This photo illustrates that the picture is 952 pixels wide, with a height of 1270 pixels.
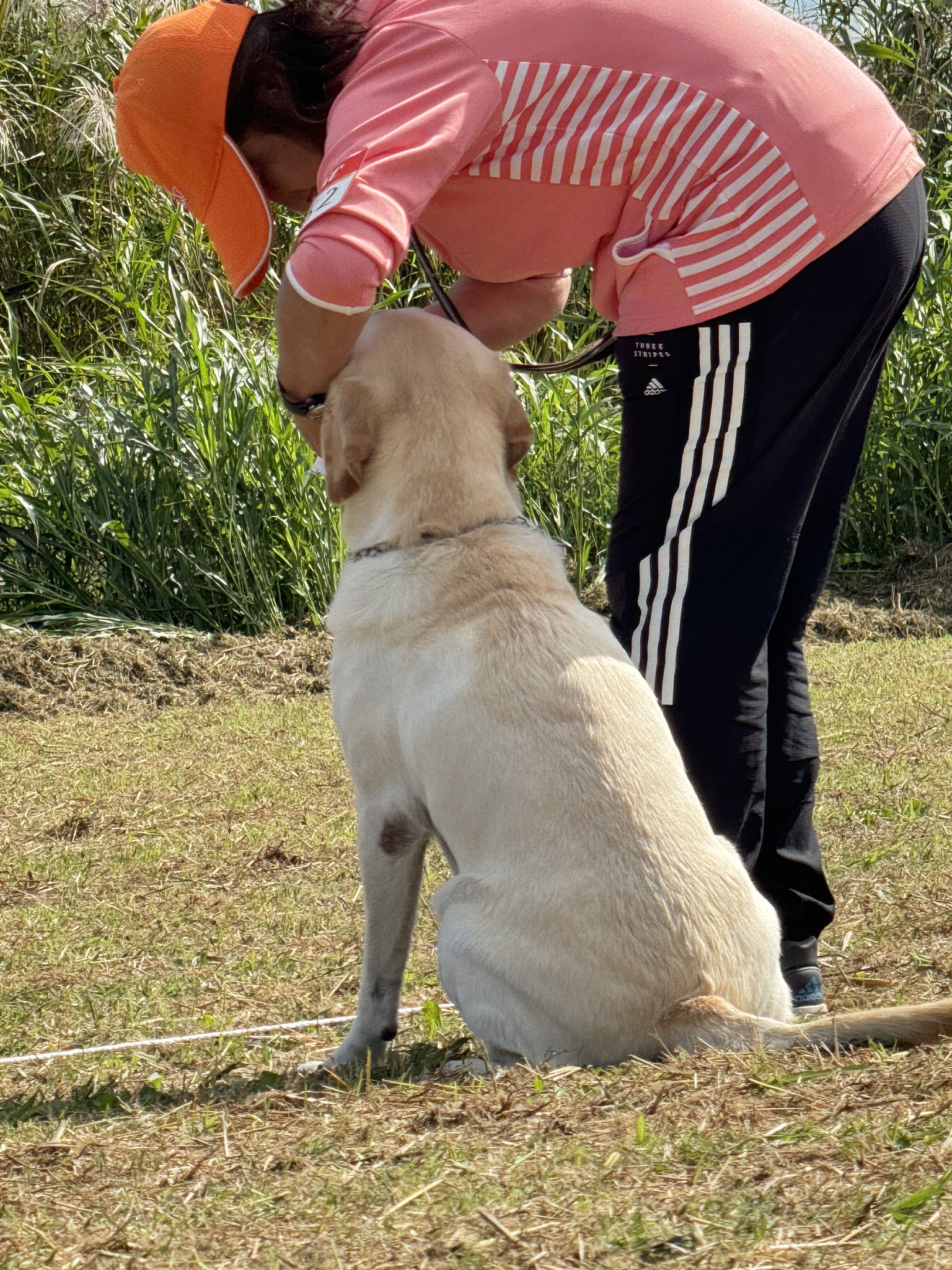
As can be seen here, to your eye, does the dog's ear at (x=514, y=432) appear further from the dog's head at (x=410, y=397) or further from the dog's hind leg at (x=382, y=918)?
the dog's hind leg at (x=382, y=918)

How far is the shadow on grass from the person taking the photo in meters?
2.36

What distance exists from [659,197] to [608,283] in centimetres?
22

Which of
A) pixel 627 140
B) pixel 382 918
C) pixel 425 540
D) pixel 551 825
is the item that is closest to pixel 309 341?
pixel 425 540

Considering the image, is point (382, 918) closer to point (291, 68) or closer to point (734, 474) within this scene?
point (734, 474)

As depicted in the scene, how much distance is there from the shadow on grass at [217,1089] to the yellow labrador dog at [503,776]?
A: 89 millimetres

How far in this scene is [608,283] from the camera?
9.09ft

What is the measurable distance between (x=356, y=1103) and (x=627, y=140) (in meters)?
1.73

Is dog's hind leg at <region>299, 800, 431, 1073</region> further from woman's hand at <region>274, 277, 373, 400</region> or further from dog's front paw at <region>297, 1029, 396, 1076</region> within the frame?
woman's hand at <region>274, 277, 373, 400</region>

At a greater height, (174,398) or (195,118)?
(195,118)

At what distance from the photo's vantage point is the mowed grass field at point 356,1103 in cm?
173

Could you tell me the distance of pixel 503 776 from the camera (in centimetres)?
235

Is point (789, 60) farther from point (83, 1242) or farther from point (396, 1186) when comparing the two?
point (83, 1242)

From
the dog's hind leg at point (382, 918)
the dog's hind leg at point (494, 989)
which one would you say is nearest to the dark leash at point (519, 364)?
the dog's hind leg at point (382, 918)

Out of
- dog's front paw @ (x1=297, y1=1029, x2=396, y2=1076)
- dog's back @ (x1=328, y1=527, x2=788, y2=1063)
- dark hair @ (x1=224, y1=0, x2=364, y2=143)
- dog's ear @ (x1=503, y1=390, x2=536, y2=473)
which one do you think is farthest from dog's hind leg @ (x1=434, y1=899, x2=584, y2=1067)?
dark hair @ (x1=224, y1=0, x2=364, y2=143)
